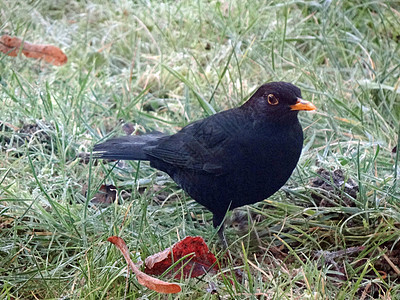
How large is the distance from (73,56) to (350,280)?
10.2 feet

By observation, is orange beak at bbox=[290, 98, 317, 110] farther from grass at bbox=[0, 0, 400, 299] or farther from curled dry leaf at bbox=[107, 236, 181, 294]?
curled dry leaf at bbox=[107, 236, 181, 294]

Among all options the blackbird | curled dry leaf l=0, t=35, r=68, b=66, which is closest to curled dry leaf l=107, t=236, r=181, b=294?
the blackbird

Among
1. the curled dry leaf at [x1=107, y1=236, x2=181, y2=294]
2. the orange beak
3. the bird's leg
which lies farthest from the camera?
the bird's leg

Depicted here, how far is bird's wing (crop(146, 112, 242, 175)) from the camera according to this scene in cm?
317

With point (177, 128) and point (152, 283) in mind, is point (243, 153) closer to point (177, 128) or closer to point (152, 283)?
point (152, 283)

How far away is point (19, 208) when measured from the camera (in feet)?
10.2

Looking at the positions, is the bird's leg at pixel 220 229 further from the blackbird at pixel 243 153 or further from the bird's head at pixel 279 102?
the bird's head at pixel 279 102

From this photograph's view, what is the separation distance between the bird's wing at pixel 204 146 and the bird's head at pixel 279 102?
0.16m

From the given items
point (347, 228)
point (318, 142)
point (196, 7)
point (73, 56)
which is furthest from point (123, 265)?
point (196, 7)

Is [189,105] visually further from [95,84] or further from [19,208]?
[19,208]

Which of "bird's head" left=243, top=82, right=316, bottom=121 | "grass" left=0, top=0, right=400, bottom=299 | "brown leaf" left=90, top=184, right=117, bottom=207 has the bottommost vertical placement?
"brown leaf" left=90, top=184, right=117, bottom=207

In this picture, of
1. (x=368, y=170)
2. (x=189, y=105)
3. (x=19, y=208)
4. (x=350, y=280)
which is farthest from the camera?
(x=189, y=105)

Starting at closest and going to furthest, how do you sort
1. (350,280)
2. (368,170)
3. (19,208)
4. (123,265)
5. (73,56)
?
(123,265) < (350,280) < (19,208) < (368,170) < (73,56)

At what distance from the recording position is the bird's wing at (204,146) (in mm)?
3172
